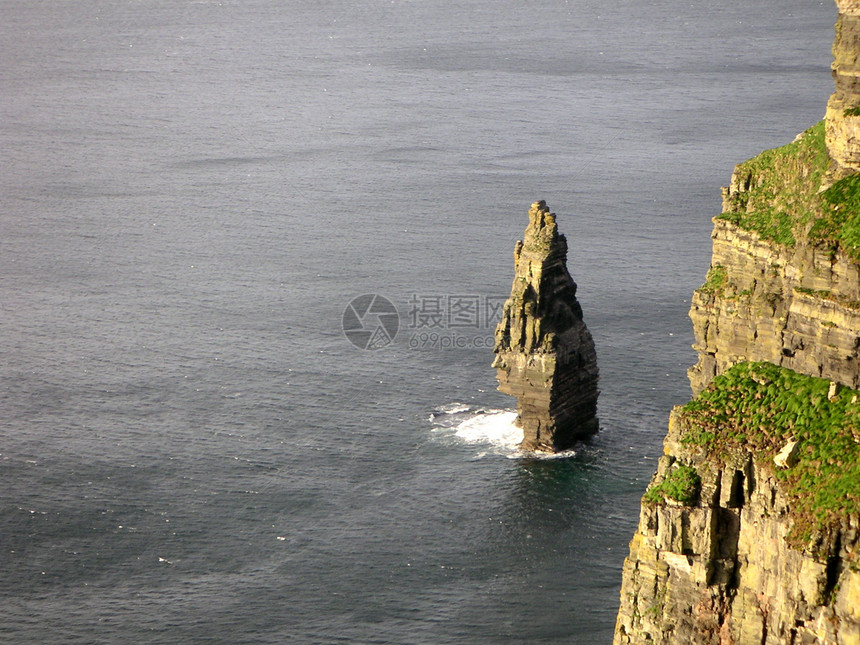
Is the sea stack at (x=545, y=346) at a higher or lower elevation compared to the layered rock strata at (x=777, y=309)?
lower

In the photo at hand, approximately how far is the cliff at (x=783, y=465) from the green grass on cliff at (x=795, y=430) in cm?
8

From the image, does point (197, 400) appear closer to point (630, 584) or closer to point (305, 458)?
point (305, 458)

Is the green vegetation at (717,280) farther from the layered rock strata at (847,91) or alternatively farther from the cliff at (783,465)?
the layered rock strata at (847,91)

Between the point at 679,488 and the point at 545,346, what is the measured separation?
201 ft

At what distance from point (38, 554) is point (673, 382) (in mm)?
69730

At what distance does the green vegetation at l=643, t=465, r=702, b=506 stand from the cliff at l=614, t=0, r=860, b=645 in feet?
0.23

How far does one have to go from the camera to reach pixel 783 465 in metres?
65.7

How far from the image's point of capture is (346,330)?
17138 cm

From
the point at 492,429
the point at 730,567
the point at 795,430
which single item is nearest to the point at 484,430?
the point at 492,429

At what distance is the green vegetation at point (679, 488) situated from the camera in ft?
224

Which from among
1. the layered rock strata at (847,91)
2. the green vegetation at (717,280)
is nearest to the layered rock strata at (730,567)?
the green vegetation at (717,280)

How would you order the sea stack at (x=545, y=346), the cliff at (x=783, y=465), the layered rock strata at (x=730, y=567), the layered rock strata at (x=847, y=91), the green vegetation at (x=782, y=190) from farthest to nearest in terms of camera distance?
the sea stack at (x=545, y=346), the green vegetation at (x=782, y=190), the layered rock strata at (x=847, y=91), the cliff at (x=783, y=465), the layered rock strata at (x=730, y=567)

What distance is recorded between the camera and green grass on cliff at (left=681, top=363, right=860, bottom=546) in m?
63.1

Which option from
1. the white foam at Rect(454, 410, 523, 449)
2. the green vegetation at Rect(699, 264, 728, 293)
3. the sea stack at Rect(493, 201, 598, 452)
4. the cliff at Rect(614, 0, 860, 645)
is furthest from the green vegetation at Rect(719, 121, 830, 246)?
the white foam at Rect(454, 410, 523, 449)
